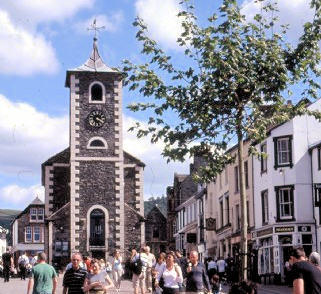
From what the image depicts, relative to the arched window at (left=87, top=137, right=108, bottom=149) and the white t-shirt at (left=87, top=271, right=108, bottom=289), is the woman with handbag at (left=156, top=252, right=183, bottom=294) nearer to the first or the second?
the white t-shirt at (left=87, top=271, right=108, bottom=289)

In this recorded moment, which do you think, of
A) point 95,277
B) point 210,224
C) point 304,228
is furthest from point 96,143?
point 95,277

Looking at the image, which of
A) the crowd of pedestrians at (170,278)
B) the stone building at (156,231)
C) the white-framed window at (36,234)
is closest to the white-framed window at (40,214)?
the white-framed window at (36,234)

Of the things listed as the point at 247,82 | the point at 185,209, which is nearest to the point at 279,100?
the point at 247,82

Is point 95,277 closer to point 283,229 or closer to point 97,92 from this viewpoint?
point 283,229

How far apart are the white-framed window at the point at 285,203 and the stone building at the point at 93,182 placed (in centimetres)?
1439

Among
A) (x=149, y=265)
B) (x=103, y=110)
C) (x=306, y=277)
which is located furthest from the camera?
(x=103, y=110)

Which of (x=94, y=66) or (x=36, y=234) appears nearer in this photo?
(x=94, y=66)

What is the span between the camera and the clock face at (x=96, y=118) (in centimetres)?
5812

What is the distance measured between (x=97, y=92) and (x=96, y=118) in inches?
90.6

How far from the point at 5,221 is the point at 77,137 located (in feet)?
434

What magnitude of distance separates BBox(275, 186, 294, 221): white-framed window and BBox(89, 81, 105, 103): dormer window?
60.9 feet

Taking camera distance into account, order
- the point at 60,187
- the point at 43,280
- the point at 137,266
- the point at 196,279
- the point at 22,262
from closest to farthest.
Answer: the point at 43,280 → the point at 196,279 → the point at 137,266 → the point at 22,262 → the point at 60,187

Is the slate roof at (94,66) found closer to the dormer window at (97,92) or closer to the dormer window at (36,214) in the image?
the dormer window at (97,92)

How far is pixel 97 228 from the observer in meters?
56.8
